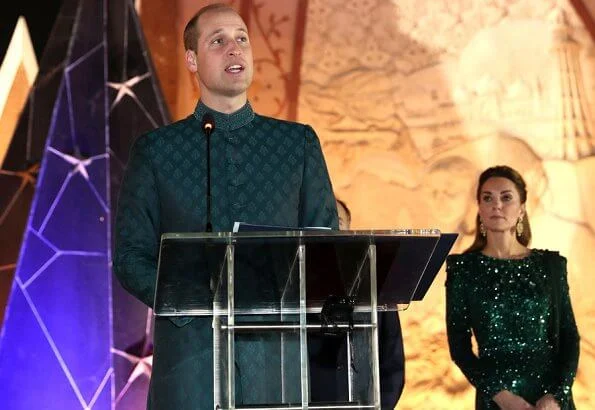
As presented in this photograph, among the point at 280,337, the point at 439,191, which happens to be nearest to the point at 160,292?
the point at 280,337

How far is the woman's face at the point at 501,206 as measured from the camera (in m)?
4.35

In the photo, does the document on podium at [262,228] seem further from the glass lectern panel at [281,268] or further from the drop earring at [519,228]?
the drop earring at [519,228]

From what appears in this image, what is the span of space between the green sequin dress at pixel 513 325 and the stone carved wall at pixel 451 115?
33.5 inches

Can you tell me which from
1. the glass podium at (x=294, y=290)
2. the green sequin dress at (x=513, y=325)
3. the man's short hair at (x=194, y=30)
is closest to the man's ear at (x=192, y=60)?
the man's short hair at (x=194, y=30)

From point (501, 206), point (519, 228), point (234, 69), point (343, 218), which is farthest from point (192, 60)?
point (519, 228)

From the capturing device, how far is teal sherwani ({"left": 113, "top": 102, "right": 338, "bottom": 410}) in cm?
254

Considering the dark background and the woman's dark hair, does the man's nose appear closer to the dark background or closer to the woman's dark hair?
the woman's dark hair

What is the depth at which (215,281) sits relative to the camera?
90.7 inches

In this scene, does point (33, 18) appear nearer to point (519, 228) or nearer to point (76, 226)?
point (76, 226)

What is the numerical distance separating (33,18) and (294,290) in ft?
9.79

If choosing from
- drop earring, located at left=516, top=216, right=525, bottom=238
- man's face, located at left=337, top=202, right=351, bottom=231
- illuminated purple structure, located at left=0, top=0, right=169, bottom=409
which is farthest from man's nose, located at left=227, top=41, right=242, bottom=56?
illuminated purple structure, located at left=0, top=0, right=169, bottom=409

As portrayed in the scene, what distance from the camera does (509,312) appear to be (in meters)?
4.25

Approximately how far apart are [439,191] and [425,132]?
287 millimetres

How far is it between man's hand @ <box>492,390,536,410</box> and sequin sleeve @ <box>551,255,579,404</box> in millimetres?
125
